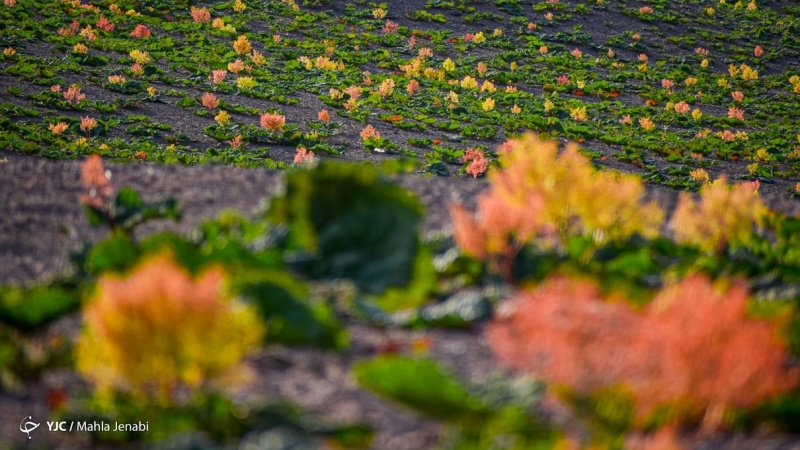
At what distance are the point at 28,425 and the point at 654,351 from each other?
2608 millimetres

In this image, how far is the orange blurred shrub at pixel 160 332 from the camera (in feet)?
11.1

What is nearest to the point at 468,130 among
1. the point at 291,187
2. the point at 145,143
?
the point at 145,143

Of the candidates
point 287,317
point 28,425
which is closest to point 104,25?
point 287,317

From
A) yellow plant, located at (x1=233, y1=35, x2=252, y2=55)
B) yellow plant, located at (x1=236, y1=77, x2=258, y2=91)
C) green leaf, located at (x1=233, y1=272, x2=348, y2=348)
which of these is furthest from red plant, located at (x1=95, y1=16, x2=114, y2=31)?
green leaf, located at (x1=233, y1=272, x2=348, y2=348)

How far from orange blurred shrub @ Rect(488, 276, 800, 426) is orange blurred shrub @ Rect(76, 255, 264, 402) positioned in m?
1.18

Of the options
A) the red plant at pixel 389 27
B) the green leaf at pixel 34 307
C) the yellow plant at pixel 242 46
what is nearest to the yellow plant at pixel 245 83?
the yellow plant at pixel 242 46

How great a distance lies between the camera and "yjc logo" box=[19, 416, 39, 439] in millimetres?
3383

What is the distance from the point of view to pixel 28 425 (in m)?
3.44

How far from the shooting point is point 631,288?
4.98 m

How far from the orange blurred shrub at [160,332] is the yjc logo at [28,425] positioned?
28cm

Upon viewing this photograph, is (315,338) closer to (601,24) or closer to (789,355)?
(789,355)

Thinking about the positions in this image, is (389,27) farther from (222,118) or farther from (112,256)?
(112,256)

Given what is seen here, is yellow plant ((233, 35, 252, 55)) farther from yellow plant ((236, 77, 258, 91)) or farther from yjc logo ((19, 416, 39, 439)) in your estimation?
yjc logo ((19, 416, 39, 439))

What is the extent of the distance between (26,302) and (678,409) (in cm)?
319
